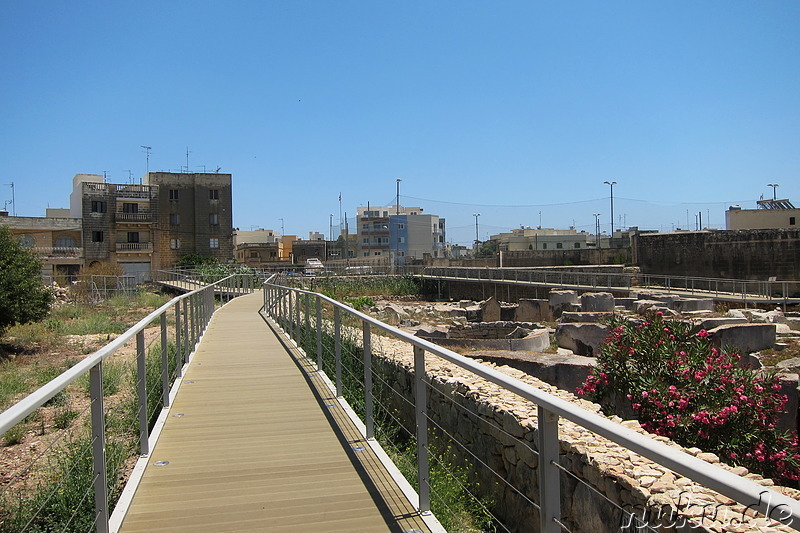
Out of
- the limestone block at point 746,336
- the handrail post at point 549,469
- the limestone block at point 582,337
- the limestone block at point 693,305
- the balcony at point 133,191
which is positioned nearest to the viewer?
the handrail post at point 549,469

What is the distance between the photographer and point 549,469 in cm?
294

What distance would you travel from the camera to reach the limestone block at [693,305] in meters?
26.2

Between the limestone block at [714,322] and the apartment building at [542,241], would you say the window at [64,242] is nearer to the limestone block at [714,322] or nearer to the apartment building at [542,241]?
the apartment building at [542,241]

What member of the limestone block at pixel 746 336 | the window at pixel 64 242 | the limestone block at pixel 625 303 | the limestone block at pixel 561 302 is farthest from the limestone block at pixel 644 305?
the window at pixel 64 242

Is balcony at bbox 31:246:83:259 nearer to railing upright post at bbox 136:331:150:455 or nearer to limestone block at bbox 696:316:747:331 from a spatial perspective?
limestone block at bbox 696:316:747:331

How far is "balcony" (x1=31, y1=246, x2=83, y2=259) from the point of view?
189ft

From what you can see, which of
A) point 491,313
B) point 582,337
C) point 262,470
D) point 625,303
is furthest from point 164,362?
point 625,303

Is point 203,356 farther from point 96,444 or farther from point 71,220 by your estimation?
point 71,220

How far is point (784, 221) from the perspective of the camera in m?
53.0

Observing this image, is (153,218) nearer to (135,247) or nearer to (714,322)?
(135,247)

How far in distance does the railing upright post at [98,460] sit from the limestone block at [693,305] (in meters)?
25.5

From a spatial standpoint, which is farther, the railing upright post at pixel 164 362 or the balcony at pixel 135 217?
the balcony at pixel 135 217

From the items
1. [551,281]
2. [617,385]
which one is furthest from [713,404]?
[551,281]

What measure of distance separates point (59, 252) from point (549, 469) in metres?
→ 63.4
